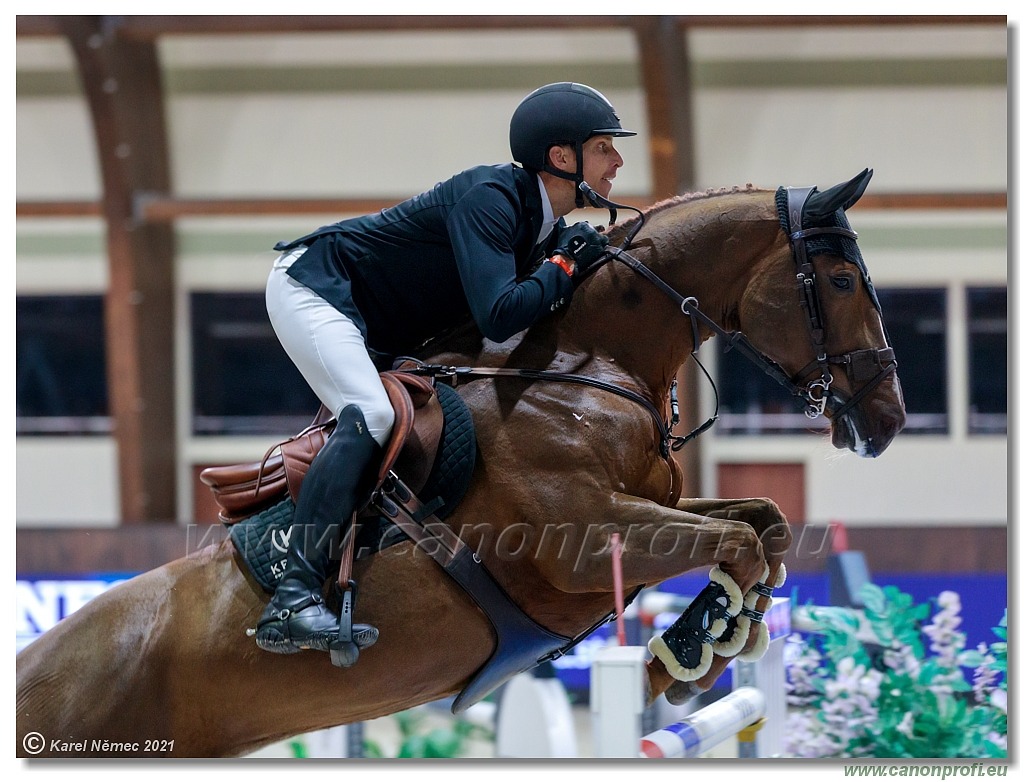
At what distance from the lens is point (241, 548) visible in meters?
2.76

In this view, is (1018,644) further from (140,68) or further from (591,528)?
(140,68)

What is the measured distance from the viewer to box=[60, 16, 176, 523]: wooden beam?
777 cm

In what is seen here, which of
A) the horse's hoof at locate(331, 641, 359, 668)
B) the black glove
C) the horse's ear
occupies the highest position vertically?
the horse's ear

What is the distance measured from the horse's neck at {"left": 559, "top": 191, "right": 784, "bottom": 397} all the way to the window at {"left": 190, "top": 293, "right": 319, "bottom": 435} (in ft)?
19.4

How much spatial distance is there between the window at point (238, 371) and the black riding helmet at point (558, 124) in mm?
5933

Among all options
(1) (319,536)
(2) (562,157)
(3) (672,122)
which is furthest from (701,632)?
(3) (672,122)

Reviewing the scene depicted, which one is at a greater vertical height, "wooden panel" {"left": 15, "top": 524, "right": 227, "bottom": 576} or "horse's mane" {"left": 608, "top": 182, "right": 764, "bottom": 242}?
"horse's mane" {"left": 608, "top": 182, "right": 764, "bottom": 242}

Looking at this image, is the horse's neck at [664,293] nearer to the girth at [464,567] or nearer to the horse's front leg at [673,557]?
the horse's front leg at [673,557]

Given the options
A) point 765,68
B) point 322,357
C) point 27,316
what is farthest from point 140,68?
point 322,357

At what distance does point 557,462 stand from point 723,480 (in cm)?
555

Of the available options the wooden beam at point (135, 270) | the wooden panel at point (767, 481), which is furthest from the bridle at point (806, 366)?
the wooden beam at point (135, 270)

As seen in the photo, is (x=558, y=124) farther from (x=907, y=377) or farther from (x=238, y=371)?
(x=238, y=371)

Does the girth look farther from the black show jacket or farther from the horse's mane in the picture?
the horse's mane

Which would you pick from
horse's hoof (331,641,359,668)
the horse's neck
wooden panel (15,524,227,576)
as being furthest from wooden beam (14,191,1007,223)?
horse's hoof (331,641,359,668)
